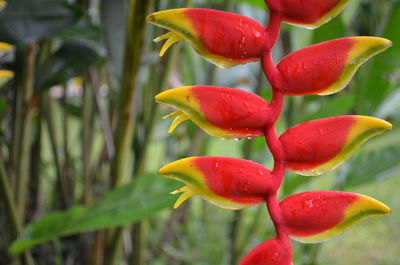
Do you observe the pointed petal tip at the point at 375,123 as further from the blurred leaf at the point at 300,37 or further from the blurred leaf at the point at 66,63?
the blurred leaf at the point at 300,37

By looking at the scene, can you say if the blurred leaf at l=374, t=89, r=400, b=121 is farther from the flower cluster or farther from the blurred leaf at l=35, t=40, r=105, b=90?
the flower cluster

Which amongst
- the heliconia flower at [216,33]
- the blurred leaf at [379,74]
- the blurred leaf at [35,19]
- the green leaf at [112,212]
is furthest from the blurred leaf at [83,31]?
the heliconia flower at [216,33]

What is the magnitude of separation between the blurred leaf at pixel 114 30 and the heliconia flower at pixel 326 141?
467 millimetres

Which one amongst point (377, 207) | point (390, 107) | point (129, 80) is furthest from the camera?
point (390, 107)

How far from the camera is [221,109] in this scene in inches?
7.0

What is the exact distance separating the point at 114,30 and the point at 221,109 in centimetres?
49

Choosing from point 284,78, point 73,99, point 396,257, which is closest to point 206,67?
point 73,99

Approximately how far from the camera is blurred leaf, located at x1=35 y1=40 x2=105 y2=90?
668 mm

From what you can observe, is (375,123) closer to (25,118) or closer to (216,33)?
(216,33)

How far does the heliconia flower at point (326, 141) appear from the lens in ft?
0.59

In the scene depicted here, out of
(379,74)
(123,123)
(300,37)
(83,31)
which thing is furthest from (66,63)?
(379,74)

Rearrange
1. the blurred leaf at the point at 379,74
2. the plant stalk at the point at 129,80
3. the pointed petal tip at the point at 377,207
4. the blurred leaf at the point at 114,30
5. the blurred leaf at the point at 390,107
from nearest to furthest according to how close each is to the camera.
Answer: the pointed petal tip at the point at 377,207 < the plant stalk at the point at 129,80 < the blurred leaf at the point at 114,30 < the blurred leaf at the point at 379,74 < the blurred leaf at the point at 390,107

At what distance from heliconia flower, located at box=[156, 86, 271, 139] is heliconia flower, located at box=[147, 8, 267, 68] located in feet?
0.04

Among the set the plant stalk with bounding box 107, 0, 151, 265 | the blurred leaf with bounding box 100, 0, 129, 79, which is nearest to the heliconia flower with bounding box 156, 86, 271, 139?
the plant stalk with bounding box 107, 0, 151, 265
